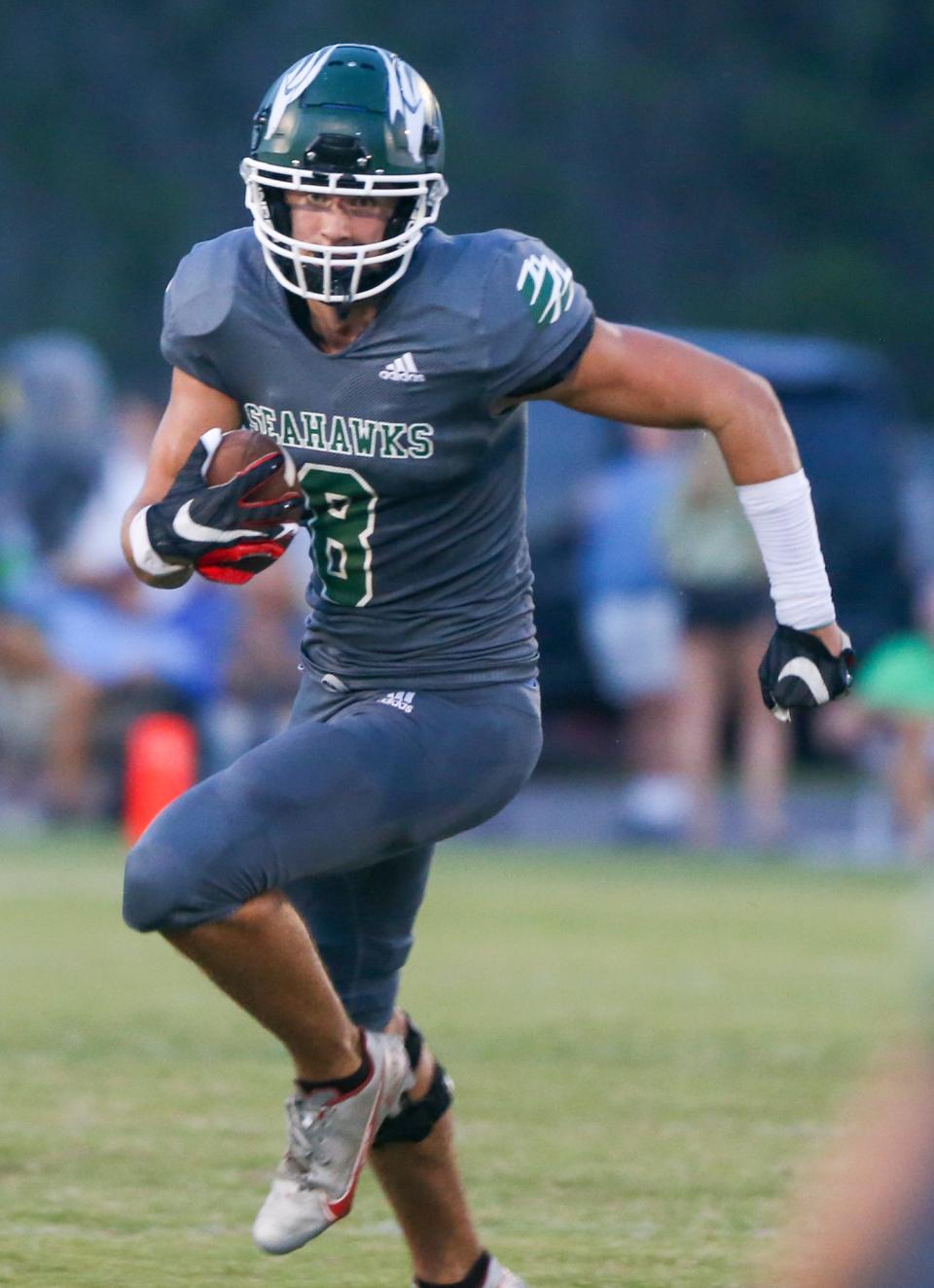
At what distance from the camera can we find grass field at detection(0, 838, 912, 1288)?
439 centimetres

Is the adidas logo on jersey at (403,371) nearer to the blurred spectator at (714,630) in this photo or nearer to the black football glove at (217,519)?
the black football glove at (217,519)

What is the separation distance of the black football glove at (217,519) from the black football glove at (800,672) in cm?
80

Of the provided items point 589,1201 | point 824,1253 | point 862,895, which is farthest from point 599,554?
point 824,1253

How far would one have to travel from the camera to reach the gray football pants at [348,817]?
3602 mm

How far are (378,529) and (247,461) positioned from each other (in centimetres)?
30

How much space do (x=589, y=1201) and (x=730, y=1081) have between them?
1307mm

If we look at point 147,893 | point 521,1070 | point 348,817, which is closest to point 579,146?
point 521,1070

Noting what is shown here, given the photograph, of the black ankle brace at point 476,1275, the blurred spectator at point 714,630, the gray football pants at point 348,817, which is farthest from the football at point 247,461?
the blurred spectator at point 714,630

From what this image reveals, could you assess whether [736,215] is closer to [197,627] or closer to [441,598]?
[197,627]

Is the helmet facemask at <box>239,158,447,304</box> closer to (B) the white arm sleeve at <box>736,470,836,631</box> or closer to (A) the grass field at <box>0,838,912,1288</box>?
(B) the white arm sleeve at <box>736,470,836,631</box>

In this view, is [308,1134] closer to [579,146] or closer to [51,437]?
[51,437]

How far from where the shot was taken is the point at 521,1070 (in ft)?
19.9

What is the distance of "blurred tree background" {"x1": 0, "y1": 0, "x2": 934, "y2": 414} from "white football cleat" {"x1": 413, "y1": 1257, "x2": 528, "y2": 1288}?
614 inches

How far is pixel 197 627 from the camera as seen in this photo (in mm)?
11125
